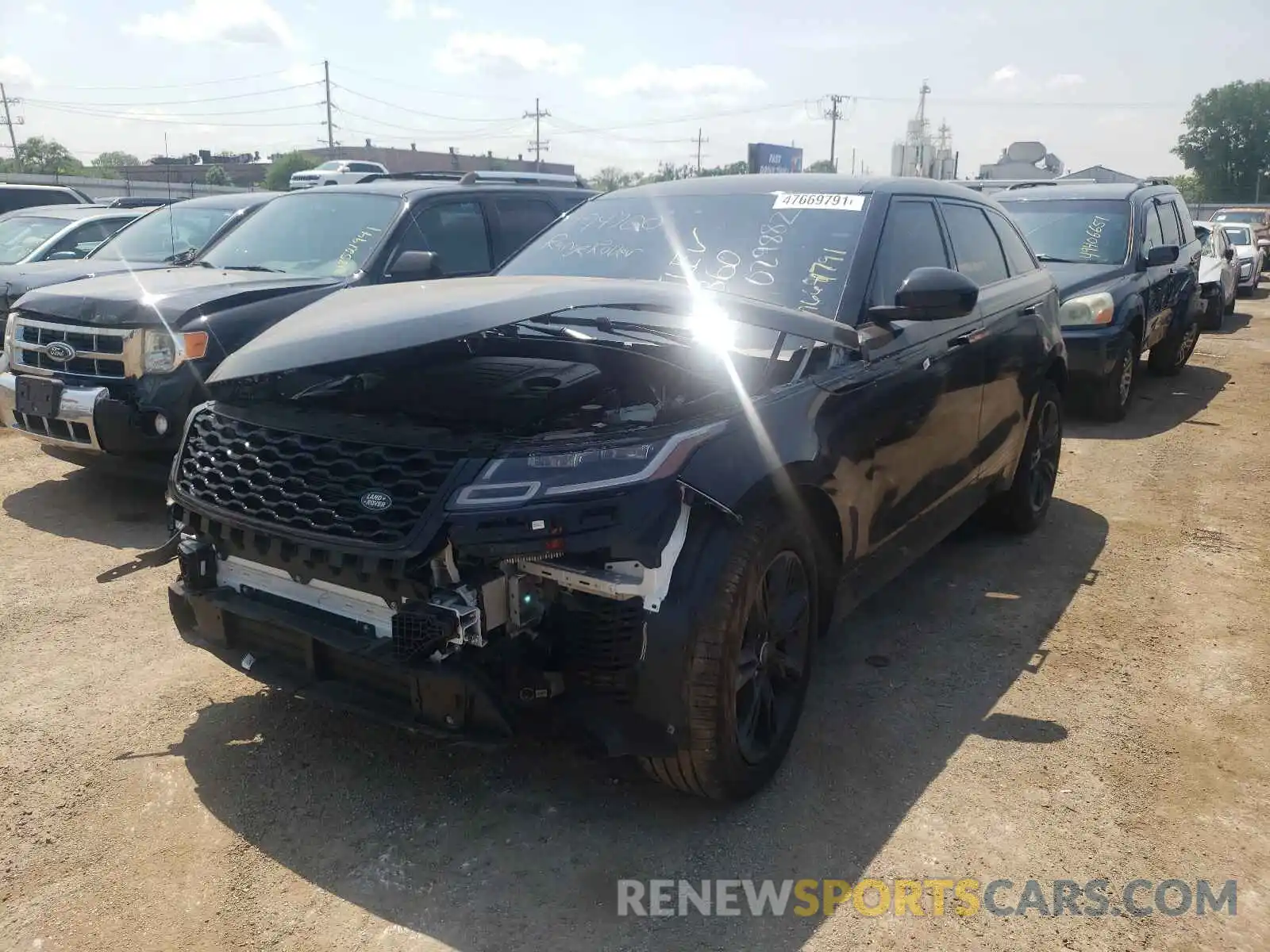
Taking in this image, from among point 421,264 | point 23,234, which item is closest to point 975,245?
point 421,264

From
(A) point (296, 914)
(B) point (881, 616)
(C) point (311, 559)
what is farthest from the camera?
(B) point (881, 616)

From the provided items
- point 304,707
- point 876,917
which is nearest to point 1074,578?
point 876,917

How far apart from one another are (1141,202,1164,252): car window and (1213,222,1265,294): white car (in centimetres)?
1131

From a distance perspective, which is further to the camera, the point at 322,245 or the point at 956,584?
the point at 322,245

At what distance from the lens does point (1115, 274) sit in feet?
29.1

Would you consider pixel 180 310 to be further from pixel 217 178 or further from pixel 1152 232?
pixel 217 178

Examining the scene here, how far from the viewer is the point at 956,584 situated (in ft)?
16.4

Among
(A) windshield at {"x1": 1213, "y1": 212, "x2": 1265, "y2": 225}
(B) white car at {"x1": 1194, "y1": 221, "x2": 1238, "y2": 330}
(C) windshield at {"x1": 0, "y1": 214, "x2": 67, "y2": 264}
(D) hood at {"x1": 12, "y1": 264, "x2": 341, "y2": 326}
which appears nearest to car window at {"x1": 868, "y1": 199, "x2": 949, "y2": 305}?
(D) hood at {"x1": 12, "y1": 264, "x2": 341, "y2": 326}

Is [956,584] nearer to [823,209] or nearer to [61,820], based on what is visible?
[823,209]

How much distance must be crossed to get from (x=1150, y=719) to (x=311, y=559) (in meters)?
2.98

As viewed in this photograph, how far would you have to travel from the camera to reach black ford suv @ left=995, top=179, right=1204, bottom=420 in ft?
27.6

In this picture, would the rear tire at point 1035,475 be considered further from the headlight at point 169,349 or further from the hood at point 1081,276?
the headlight at point 169,349

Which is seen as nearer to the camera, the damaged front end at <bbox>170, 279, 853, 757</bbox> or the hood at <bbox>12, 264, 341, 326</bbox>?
the damaged front end at <bbox>170, 279, 853, 757</bbox>

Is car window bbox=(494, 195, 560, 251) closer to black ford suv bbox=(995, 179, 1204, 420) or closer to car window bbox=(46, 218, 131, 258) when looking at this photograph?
black ford suv bbox=(995, 179, 1204, 420)
